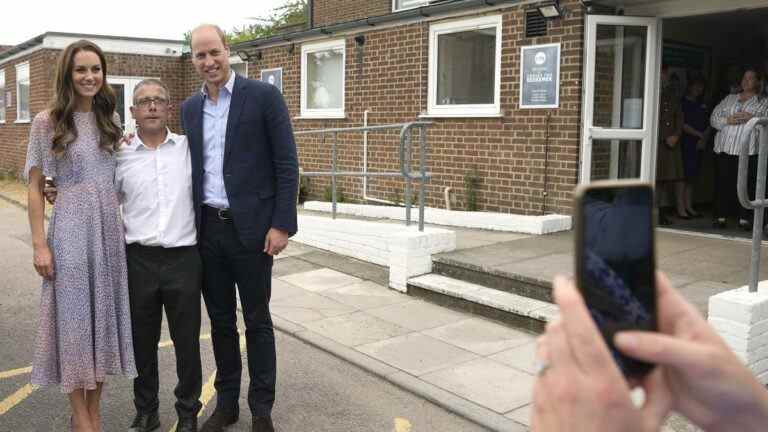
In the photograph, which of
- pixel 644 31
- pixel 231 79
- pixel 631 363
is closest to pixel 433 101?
pixel 644 31

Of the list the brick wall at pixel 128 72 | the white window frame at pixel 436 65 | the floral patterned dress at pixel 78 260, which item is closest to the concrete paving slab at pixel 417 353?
the floral patterned dress at pixel 78 260

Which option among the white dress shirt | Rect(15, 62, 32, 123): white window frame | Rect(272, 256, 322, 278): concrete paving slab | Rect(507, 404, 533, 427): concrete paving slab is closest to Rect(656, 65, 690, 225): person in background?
Rect(272, 256, 322, 278): concrete paving slab

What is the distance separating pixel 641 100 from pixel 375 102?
4.09 metres

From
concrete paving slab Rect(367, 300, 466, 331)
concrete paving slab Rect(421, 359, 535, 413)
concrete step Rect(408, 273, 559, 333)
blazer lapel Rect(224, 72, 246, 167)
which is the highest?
blazer lapel Rect(224, 72, 246, 167)

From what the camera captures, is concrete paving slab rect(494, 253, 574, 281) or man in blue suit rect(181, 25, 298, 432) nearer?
man in blue suit rect(181, 25, 298, 432)

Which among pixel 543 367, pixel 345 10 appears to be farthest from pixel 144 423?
pixel 345 10

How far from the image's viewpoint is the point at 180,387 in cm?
374

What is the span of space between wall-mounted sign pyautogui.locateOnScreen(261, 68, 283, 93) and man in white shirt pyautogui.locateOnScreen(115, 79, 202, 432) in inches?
363

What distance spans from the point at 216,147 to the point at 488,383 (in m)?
2.11

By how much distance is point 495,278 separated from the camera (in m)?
6.10

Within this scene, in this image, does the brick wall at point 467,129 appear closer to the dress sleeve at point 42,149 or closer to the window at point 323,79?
the window at point 323,79

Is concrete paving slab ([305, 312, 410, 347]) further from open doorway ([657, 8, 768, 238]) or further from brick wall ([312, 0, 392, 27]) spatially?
brick wall ([312, 0, 392, 27])

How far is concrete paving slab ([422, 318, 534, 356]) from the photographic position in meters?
5.15

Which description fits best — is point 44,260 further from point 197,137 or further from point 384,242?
point 384,242
